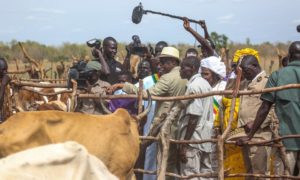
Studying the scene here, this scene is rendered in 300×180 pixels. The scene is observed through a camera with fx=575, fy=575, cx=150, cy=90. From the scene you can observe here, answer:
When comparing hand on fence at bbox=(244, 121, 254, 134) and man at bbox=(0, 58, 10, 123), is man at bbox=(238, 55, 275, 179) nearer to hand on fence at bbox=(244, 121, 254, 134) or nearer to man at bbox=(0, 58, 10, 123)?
hand on fence at bbox=(244, 121, 254, 134)

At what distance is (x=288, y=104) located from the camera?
17.0ft

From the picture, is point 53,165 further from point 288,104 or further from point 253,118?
point 253,118

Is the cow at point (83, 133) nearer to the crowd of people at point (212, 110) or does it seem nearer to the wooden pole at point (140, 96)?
the wooden pole at point (140, 96)

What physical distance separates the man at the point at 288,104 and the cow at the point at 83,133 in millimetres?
1187

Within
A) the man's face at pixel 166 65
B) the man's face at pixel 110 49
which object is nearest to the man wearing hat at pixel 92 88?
the man's face at pixel 166 65

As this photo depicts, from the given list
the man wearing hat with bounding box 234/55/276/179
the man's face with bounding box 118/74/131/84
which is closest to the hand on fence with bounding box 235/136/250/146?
the man wearing hat with bounding box 234/55/276/179

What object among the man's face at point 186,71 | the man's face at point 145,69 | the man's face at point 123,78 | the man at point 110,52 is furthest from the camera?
the man's face at point 145,69

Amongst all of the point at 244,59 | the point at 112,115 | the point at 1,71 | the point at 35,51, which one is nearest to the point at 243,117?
the point at 244,59

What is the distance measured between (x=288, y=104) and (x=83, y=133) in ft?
6.27

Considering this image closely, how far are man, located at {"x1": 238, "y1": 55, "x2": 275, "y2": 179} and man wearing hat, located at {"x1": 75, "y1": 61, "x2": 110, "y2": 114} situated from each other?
4.80 feet

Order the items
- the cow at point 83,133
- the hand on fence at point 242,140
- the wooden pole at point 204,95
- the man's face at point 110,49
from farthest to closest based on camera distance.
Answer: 1. the man's face at point 110,49
2. the hand on fence at point 242,140
3. the wooden pole at point 204,95
4. the cow at point 83,133

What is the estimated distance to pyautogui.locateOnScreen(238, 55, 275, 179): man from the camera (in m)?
5.73

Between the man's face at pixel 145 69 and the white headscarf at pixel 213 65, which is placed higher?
the white headscarf at pixel 213 65

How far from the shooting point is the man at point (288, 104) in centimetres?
519
